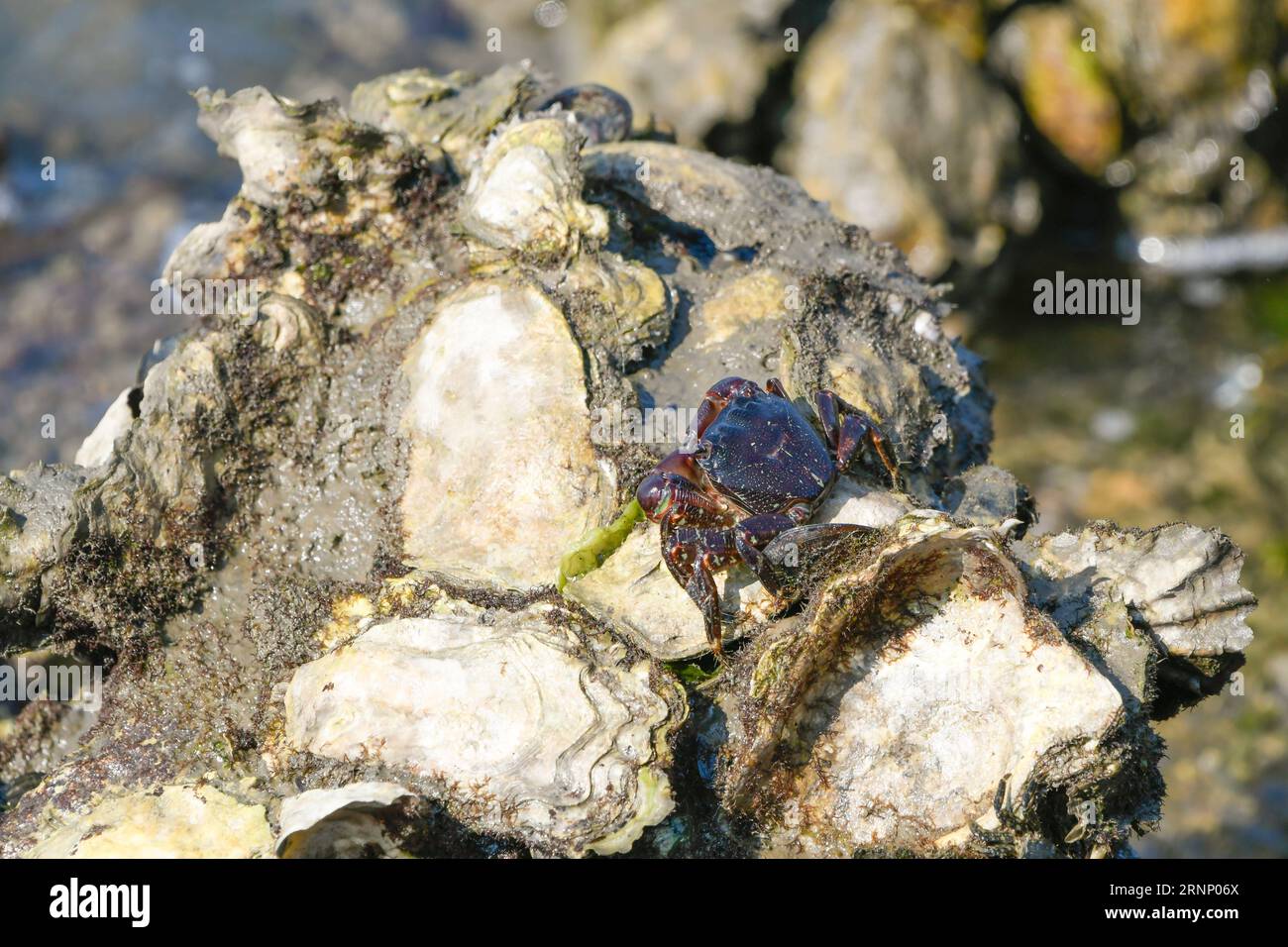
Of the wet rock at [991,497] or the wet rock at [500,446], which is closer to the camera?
the wet rock at [500,446]

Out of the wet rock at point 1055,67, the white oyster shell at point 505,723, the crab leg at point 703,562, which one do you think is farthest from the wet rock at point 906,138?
the white oyster shell at point 505,723

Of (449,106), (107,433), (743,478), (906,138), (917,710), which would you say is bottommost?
(917,710)

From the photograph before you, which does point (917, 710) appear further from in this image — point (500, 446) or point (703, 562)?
point (500, 446)

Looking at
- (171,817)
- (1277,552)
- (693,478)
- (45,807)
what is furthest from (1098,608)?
(1277,552)

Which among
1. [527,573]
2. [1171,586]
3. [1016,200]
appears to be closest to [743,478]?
[527,573]

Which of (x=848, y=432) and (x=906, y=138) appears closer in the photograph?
(x=848, y=432)

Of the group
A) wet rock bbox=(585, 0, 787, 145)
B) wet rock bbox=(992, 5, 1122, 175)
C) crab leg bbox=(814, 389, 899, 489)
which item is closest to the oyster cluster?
crab leg bbox=(814, 389, 899, 489)

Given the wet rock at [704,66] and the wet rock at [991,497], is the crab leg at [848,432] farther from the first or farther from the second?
the wet rock at [704,66]

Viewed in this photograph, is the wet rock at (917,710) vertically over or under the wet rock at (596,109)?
under
